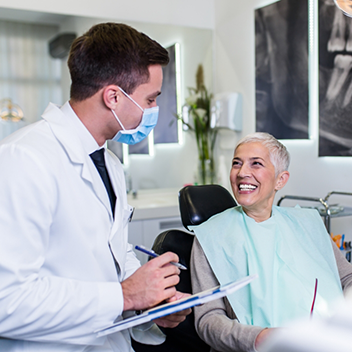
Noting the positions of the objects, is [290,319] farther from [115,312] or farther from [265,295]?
[115,312]

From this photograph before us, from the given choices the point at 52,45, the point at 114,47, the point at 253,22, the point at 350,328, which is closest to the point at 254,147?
the point at 114,47

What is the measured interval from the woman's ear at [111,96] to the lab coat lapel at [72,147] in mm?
118

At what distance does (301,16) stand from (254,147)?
1512 millimetres

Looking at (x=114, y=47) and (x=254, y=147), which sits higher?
(x=114, y=47)

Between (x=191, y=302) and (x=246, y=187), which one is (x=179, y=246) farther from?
(x=191, y=302)

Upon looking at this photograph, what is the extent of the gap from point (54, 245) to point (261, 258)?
813 millimetres

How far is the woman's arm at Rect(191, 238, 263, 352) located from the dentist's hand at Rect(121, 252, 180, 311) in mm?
373

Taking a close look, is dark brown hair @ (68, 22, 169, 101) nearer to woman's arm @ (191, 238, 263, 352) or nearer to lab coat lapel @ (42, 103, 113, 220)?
lab coat lapel @ (42, 103, 113, 220)

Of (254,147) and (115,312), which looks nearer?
(115,312)

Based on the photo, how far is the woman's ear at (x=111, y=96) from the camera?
1.13 metres

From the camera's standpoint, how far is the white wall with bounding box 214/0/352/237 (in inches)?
98.4

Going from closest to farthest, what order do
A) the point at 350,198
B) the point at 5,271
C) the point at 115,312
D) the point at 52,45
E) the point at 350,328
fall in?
the point at 350,328 < the point at 5,271 < the point at 115,312 < the point at 350,198 < the point at 52,45

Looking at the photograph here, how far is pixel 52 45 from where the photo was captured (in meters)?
3.10

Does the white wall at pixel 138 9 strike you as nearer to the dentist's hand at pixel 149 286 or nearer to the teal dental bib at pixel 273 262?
the teal dental bib at pixel 273 262
